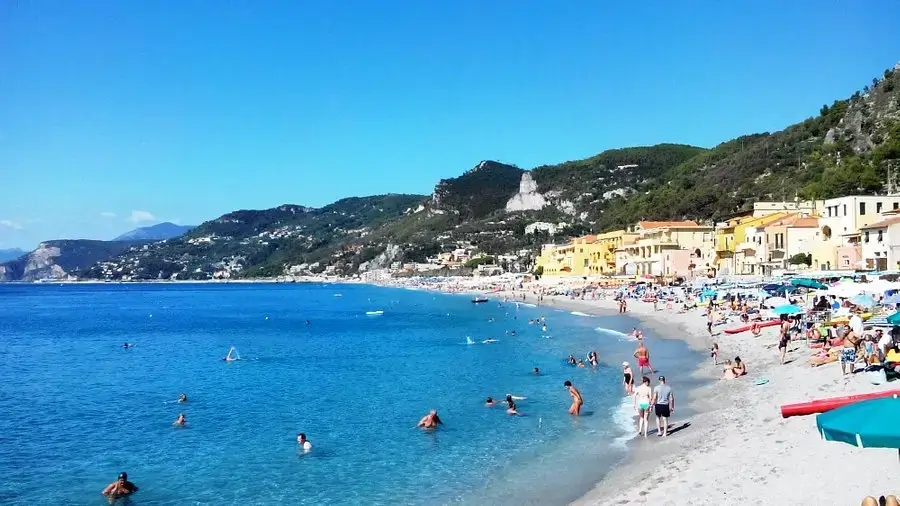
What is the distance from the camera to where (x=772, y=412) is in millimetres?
13422

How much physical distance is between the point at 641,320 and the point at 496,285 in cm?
6505

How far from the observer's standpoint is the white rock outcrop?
175250mm

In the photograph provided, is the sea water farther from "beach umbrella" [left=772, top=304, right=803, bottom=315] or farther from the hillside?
the hillside

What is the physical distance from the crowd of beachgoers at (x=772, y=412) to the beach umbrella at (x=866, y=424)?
0.86 metres

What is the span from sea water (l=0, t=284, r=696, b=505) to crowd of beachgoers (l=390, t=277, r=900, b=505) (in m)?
1.35

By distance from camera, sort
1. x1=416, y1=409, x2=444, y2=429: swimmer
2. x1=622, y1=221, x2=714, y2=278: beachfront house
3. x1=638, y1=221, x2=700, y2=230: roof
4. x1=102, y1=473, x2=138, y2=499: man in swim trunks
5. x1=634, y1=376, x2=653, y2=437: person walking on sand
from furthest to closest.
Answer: x1=638, y1=221, x2=700, y2=230: roof < x1=622, y1=221, x2=714, y2=278: beachfront house < x1=416, y1=409, x2=444, y2=429: swimmer < x1=634, y1=376, x2=653, y2=437: person walking on sand < x1=102, y1=473, x2=138, y2=499: man in swim trunks

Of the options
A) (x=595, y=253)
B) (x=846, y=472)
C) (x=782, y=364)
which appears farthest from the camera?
(x=595, y=253)

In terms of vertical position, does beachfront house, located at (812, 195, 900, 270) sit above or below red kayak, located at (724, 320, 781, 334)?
above

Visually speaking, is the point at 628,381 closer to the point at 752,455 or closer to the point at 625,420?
the point at 625,420

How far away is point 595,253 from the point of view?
3349 inches

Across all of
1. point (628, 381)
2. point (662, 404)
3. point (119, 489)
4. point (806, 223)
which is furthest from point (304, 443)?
point (806, 223)

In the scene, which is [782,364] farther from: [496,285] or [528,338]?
[496,285]

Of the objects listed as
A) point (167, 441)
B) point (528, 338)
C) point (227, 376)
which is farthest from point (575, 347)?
point (167, 441)

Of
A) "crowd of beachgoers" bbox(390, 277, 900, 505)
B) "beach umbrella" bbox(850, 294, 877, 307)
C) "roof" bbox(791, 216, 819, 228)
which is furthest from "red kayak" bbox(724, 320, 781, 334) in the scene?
"roof" bbox(791, 216, 819, 228)
